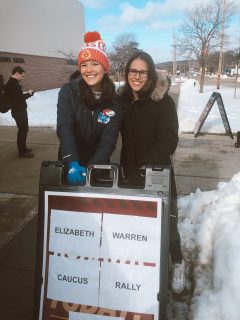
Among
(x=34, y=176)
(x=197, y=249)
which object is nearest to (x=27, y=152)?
(x=34, y=176)

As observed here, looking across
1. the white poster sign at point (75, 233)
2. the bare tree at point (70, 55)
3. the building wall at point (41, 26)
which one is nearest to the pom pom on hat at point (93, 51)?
the white poster sign at point (75, 233)

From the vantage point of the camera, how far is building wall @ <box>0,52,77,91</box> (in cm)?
1904

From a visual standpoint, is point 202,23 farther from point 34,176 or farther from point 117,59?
point 34,176

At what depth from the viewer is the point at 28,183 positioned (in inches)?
201

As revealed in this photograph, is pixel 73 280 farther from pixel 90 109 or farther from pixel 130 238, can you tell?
pixel 90 109

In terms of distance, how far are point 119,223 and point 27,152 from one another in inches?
208

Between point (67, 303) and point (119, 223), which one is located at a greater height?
point (119, 223)

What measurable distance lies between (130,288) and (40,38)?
24651 mm

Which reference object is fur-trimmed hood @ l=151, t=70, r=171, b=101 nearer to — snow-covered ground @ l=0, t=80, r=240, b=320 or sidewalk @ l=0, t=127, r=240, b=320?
snow-covered ground @ l=0, t=80, r=240, b=320

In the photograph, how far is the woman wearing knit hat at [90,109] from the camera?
7.62 ft

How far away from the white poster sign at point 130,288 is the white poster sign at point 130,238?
0.06 meters

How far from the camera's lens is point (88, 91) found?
7.68 ft

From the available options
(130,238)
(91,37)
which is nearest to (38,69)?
(91,37)

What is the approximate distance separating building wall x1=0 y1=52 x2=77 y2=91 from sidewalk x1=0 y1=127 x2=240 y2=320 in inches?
427
